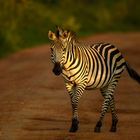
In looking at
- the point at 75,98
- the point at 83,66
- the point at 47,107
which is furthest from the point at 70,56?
the point at 47,107

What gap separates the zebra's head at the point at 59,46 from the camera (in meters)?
13.1

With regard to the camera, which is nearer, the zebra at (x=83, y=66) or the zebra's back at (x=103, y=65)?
the zebra at (x=83, y=66)

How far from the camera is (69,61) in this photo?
530 inches

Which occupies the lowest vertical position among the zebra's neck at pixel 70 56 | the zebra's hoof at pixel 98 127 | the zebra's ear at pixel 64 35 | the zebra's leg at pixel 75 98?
the zebra's hoof at pixel 98 127

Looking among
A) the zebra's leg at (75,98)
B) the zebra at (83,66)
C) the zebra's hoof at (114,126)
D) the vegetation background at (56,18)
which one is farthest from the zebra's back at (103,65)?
the vegetation background at (56,18)

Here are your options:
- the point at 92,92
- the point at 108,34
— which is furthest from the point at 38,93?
the point at 108,34

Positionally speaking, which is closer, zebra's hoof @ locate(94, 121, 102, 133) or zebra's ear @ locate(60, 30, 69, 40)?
zebra's ear @ locate(60, 30, 69, 40)

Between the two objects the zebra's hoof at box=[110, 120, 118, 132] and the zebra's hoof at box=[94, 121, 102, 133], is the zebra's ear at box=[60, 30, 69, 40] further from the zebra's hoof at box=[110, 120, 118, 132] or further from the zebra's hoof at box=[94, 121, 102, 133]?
the zebra's hoof at box=[110, 120, 118, 132]

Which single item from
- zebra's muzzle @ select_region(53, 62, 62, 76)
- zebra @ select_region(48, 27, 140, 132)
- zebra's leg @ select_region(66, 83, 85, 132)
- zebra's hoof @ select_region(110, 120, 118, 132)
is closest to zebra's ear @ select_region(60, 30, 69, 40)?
zebra @ select_region(48, 27, 140, 132)

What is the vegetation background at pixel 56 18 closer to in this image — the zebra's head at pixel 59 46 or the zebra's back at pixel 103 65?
the zebra's back at pixel 103 65

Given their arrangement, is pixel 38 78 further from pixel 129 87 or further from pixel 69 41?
pixel 69 41

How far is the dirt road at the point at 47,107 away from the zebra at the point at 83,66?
0.46 m

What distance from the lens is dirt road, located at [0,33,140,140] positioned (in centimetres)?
1307

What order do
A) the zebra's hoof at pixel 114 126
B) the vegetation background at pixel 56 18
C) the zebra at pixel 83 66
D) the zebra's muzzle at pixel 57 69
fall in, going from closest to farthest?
the zebra's muzzle at pixel 57 69, the zebra at pixel 83 66, the zebra's hoof at pixel 114 126, the vegetation background at pixel 56 18
